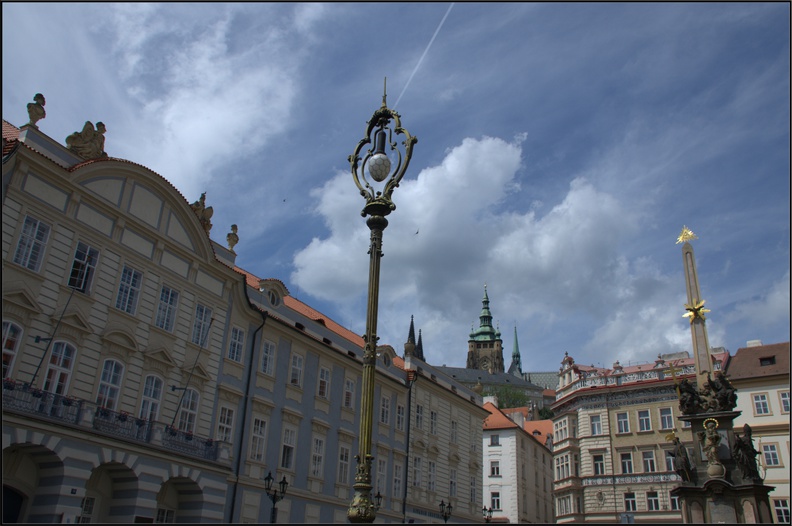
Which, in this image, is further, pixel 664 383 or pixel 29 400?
pixel 664 383

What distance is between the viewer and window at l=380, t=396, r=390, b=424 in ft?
123

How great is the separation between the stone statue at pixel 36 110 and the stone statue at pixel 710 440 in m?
26.9

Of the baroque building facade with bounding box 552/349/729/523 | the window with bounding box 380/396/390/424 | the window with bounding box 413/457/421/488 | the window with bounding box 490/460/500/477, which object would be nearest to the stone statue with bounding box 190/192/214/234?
the window with bounding box 380/396/390/424

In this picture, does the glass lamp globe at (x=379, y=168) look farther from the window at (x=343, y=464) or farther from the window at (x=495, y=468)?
the window at (x=495, y=468)

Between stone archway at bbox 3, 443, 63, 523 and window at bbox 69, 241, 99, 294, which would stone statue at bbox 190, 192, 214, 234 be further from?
stone archway at bbox 3, 443, 63, 523

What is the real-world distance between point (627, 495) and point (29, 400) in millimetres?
41930

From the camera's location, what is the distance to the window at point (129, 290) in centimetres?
2373

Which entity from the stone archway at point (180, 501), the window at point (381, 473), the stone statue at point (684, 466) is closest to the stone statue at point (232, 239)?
the stone archway at point (180, 501)

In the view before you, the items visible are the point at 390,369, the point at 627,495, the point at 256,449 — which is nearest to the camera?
the point at 256,449

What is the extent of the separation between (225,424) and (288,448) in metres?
4.05

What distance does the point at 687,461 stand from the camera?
26.2 meters

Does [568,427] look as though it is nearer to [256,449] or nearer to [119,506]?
[256,449]

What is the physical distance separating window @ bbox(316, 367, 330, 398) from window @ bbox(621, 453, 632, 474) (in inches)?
1063

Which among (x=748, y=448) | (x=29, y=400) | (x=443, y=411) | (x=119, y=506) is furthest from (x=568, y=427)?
(x=29, y=400)
